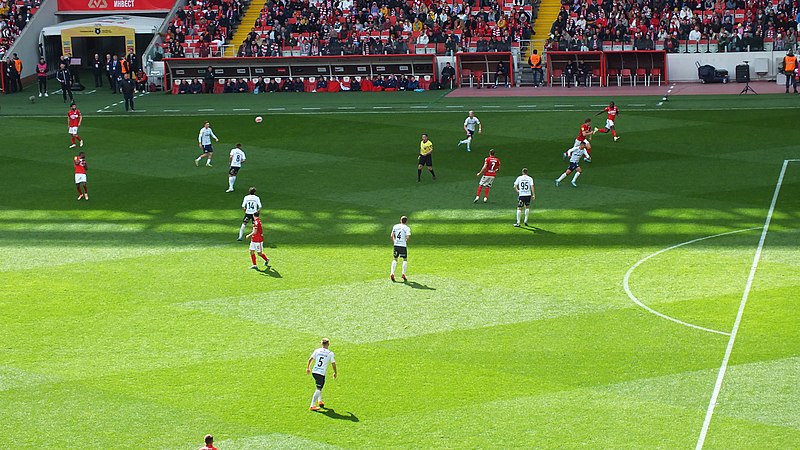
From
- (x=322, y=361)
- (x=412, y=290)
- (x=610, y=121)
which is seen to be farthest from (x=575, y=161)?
(x=322, y=361)

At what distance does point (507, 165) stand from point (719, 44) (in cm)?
2328

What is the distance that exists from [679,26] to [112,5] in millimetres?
36208

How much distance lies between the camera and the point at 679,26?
67812mm

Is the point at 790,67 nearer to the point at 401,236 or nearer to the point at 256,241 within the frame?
the point at 401,236

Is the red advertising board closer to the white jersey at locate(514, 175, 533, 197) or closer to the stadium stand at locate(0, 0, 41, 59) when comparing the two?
the stadium stand at locate(0, 0, 41, 59)

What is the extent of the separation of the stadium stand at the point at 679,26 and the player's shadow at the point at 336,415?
153 feet

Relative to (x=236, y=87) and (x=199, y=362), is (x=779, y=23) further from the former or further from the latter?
(x=199, y=362)

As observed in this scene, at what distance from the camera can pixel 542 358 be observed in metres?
→ 28.0

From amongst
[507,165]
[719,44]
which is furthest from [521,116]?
[719,44]

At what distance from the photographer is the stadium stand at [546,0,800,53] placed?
66.6 meters

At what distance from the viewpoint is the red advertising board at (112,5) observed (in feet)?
258

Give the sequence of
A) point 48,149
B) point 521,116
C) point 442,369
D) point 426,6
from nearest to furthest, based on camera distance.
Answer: point 442,369 < point 48,149 < point 521,116 < point 426,6

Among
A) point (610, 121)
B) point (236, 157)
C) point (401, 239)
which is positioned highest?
point (610, 121)

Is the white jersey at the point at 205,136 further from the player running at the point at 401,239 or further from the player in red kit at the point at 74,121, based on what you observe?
the player running at the point at 401,239
